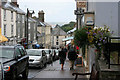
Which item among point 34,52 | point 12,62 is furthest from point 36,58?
point 12,62

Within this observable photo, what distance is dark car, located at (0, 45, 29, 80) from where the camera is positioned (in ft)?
28.8

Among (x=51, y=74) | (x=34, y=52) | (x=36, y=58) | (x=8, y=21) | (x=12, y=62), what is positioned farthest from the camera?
(x=8, y=21)

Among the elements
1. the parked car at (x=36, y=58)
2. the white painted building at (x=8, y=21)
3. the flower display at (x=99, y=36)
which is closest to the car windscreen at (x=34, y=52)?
the parked car at (x=36, y=58)

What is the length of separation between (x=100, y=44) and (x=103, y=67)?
1365mm

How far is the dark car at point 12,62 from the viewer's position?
28.8 feet

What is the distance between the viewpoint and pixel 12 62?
30.5ft

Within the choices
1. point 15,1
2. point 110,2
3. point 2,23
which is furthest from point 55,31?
point 110,2

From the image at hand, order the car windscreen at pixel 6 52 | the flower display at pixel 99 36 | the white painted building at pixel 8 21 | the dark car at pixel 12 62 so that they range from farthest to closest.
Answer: the white painted building at pixel 8 21 → the car windscreen at pixel 6 52 → the dark car at pixel 12 62 → the flower display at pixel 99 36

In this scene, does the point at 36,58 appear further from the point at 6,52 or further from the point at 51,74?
the point at 6,52

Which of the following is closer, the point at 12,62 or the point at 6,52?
the point at 12,62

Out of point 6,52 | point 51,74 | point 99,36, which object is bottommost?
point 51,74

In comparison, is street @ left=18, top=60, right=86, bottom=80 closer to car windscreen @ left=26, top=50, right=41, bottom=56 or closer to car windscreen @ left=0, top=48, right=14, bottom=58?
car windscreen @ left=0, top=48, right=14, bottom=58

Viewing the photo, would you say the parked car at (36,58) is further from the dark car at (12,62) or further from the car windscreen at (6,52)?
the car windscreen at (6,52)

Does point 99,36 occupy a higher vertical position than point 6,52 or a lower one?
higher
